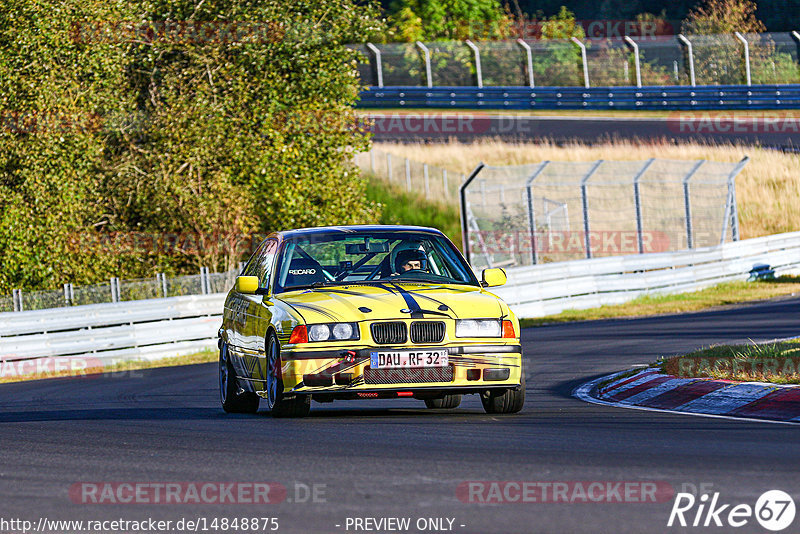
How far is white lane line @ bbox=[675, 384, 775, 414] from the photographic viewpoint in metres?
10.8

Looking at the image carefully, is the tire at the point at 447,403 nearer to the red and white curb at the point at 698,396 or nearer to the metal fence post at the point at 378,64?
the red and white curb at the point at 698,396

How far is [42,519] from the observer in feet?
21.3

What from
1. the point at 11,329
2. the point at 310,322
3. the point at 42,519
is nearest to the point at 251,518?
the point at 42,519

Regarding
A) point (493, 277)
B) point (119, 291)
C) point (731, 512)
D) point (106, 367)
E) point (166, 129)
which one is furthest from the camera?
point (166, 129)

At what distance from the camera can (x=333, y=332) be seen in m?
10.3

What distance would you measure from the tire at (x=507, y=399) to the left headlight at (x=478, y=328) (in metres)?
0.52

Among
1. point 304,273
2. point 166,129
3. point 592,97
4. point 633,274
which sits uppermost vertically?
point 304,273

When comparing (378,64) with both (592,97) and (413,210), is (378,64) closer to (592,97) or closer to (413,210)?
(592,97)

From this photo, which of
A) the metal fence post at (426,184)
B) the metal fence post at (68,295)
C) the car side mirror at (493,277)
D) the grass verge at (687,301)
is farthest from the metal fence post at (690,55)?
the car side mirror at (493,277)

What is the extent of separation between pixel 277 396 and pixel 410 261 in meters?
1.73

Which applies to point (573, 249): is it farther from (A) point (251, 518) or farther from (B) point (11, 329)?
(A) point (251, 518)

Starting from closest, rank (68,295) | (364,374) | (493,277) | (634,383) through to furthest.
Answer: (364,374) → (493,277) → (634,383) → (68,295)

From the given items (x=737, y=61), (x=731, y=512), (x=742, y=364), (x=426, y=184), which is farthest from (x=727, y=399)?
(x=737, y=61)

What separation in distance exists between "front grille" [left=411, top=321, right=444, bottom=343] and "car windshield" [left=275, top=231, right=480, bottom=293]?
1006 millimetres
